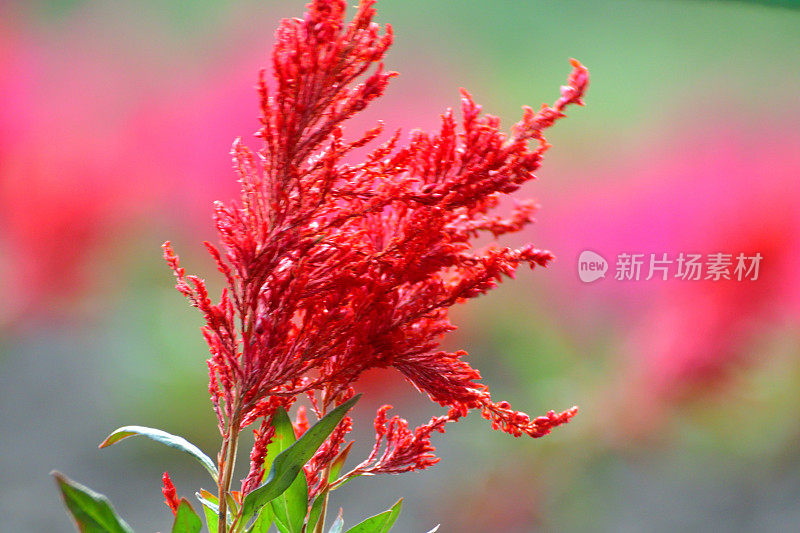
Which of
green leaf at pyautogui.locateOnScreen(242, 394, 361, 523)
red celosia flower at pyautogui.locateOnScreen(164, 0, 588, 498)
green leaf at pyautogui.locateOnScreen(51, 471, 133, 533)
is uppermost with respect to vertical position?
red celosia flower at pyautogui.locateOnScreen(164, 0, 588, 498)

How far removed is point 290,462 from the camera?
3.09 ft

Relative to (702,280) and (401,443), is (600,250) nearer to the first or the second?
(702,280)

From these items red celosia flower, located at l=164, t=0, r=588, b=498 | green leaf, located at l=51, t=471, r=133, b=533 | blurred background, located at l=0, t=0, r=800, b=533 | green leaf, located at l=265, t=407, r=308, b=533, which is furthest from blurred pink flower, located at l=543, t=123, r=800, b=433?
green leaf, located at l=51, t=471, r=133, b=533

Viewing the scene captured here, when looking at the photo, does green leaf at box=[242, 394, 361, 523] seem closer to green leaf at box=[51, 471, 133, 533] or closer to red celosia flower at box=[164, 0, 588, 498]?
red celosia flower at box=[164, 0, 588, 498]

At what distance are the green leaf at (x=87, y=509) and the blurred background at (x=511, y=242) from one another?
1038 mm

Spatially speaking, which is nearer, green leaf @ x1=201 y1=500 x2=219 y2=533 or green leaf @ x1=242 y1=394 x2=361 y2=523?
green leaf @ x1=242 y1=394 x2=361 y2=523

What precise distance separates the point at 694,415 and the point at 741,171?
31.6 inches

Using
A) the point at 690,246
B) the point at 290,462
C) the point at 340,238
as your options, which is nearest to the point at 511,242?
the point at 690,246

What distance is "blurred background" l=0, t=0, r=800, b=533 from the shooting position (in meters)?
1.81

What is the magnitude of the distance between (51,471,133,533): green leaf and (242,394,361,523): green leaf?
0.55ft

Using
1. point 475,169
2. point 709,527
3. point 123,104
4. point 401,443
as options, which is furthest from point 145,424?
point 709,527

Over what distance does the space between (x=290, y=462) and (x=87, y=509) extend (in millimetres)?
255

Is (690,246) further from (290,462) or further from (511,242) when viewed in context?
(290,462)

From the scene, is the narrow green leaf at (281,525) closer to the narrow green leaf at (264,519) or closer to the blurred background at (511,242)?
the narrow green leaf at (264,519)
